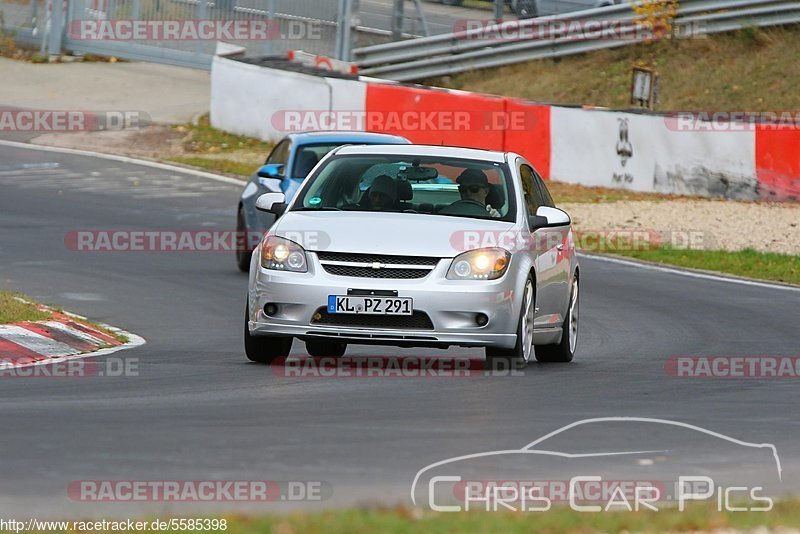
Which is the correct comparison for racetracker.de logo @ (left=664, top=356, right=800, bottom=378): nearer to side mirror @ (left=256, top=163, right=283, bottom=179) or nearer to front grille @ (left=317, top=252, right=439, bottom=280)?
front grille @ (left=317, top=252, right=439, bottom=280)

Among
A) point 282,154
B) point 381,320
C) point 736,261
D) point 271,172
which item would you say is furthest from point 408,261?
point 736,261

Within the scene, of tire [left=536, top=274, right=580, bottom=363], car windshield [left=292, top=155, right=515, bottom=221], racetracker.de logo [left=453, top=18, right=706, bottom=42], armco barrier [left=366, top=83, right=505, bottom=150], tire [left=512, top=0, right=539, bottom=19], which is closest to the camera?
car windshield [left=292, top=155, right=515, bottom=221]

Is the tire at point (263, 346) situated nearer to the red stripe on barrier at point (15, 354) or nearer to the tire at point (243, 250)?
the red stripe on barrier at point (15, 354)

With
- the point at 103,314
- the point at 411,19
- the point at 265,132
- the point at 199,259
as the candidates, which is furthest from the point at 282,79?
the point at 103,314

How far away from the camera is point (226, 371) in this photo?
11.0 m

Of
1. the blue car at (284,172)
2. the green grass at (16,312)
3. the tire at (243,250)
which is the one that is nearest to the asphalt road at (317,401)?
the tire at (243,250)

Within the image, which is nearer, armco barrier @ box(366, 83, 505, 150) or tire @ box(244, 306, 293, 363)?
tire @ box(244, 306, 293, 363)

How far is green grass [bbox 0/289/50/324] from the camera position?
12.7m

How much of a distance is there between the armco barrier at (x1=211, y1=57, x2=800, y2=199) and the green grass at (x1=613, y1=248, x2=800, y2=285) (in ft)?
11.7

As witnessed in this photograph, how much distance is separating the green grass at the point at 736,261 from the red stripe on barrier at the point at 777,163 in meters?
3.41

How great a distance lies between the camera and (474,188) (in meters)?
11.9

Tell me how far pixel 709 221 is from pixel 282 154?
23.9 feet

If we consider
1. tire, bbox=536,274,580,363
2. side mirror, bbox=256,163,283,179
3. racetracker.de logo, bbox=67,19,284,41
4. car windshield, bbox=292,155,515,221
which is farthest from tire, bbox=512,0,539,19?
car windshield, bbox=292,155,515,221

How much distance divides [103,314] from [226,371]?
416cm
